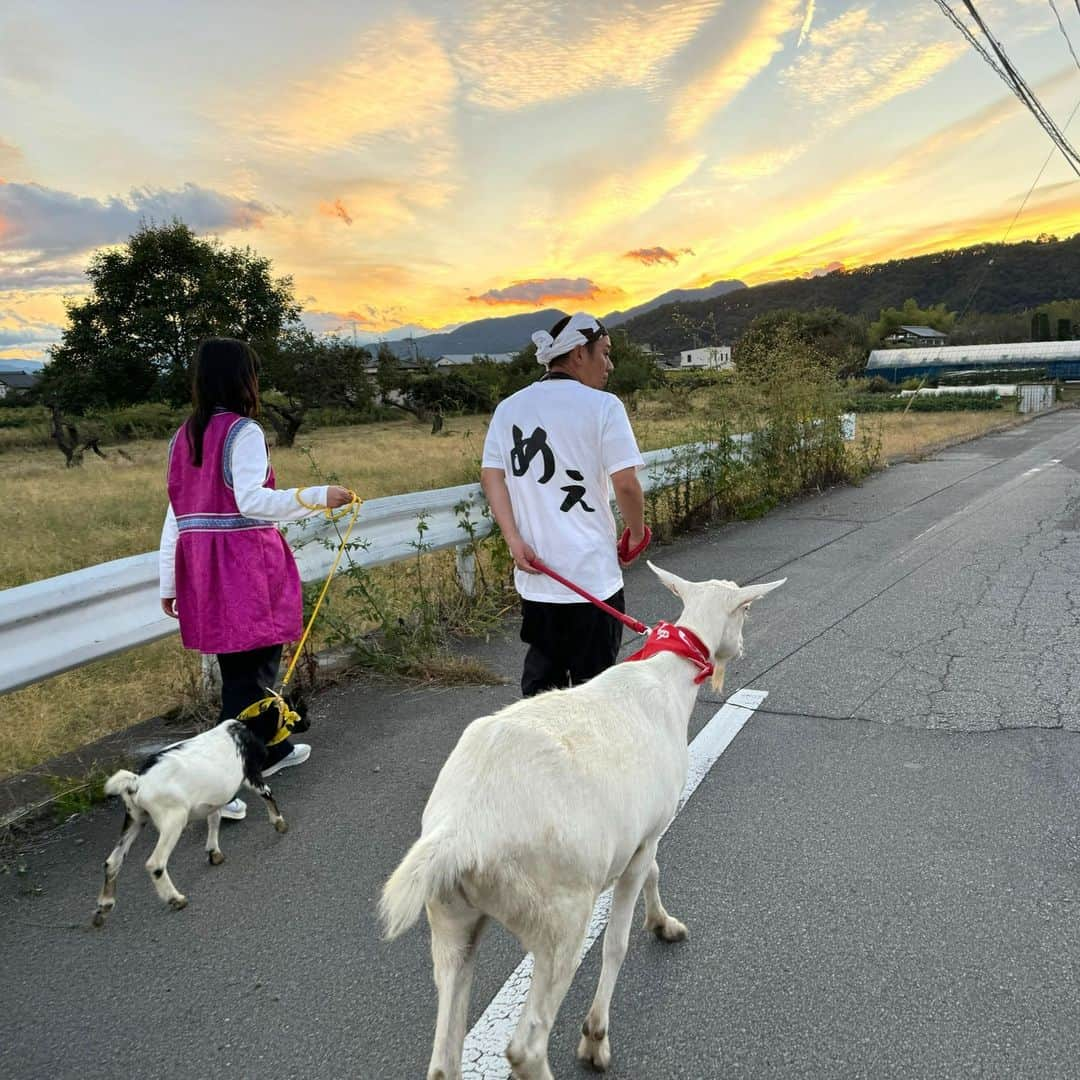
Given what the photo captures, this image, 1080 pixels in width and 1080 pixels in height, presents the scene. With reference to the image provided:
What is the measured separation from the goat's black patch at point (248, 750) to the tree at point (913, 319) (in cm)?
11978

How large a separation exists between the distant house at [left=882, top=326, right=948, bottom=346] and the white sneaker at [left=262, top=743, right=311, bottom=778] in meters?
106

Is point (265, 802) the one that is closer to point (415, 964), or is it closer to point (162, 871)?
point (162, 871)

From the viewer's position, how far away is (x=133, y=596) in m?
4.14

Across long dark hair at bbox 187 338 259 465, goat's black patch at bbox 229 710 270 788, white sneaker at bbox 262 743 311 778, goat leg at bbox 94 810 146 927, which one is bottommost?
white sneaker at bbox 262 743 311 778

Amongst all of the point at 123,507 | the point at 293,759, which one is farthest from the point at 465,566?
the point at 123,507

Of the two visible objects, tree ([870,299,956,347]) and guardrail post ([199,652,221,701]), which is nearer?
guardrail post ([199,652,221,701])

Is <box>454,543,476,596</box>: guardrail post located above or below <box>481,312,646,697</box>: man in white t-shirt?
below

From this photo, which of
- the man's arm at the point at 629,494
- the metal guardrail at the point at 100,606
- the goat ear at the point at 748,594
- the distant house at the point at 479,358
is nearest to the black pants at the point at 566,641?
the man's arm at the point at 629,494

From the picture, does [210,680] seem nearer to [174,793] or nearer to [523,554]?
[174,793]

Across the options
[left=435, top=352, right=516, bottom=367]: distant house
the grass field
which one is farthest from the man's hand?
[left=435, top=352, right=516, bottom=367]: distant house

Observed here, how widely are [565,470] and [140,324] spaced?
1353 inches

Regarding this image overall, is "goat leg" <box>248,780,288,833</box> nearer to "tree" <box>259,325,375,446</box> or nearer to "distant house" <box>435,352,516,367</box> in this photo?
"tree" <box>259,325,375,446</box>

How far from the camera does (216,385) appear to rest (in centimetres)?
334

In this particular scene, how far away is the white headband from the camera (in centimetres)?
312
